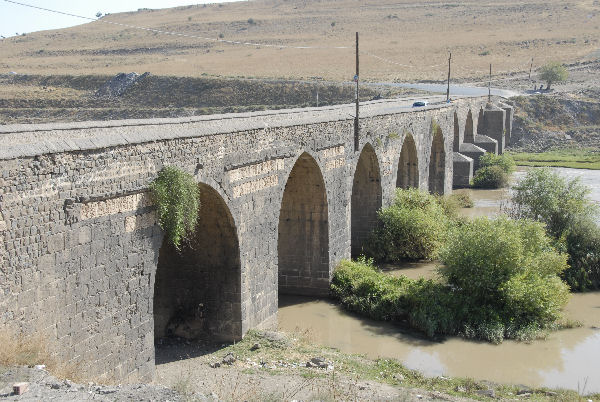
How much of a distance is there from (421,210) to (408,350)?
660 cm

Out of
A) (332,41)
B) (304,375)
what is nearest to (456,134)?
(304,375)

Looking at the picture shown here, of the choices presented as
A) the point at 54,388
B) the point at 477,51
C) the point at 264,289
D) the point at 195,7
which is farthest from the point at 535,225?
the point at 195,7

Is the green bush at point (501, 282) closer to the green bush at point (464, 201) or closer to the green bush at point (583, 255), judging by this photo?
the green bush at point (583, 255)

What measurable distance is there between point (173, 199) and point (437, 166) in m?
17.9

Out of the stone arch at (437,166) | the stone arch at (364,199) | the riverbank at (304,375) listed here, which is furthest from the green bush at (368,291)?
the stone arch at (437,166)

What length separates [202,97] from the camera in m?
43.1

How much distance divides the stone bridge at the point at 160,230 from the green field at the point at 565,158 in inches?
745

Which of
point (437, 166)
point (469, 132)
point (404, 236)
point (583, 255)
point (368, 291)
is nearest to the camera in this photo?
point (368, 291)

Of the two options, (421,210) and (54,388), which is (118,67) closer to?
(421,210)

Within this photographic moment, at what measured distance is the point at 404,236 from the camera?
58.5 ft

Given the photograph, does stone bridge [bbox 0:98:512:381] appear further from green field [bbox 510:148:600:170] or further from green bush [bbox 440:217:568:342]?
green field [bbox 510:148:600:170]

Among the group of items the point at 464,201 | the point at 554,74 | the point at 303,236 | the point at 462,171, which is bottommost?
the point at 464,201

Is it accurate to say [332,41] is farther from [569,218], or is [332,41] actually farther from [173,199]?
[173,199]

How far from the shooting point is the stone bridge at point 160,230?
298 inches
